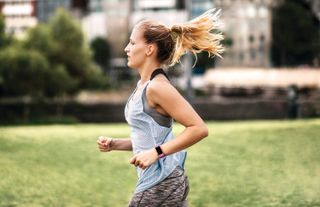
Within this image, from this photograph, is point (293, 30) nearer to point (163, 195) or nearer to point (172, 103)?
point (163, 195)

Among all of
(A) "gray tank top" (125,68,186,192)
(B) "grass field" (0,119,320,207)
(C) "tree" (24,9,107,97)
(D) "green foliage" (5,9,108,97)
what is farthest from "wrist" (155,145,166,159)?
(C) "tree" (24,9,107,97)

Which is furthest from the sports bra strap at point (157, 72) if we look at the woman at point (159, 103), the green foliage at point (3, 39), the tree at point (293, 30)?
the tree at point (293, 30)

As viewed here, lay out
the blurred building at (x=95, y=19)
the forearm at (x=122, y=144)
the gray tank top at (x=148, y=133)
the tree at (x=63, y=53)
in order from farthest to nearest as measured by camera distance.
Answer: the blurred building at (x=95, y=19) → the tree at (x=63, y=53) → the forearm at (x=122, y=144) → the gray tank top at (x=148, y=133)

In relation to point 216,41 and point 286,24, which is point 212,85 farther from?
point 216,41

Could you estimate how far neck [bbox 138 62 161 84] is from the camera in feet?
10.7

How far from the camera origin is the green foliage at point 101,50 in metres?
92.1

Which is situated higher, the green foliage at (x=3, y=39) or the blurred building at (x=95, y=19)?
the green foliage at (x=3, y=39)

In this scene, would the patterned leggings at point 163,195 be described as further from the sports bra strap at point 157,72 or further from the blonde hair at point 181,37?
the blonde hair at point 181,37

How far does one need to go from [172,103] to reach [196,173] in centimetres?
742

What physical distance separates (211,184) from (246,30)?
99.6 metres

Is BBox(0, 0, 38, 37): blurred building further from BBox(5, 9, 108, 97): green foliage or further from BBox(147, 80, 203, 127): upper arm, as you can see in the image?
BBox(147, 80, 203, 127): upper arm

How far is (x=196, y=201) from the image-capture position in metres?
7.91

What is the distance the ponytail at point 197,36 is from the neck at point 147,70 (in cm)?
8

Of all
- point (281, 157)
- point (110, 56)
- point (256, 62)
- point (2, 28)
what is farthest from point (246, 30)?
point (281, 157)
